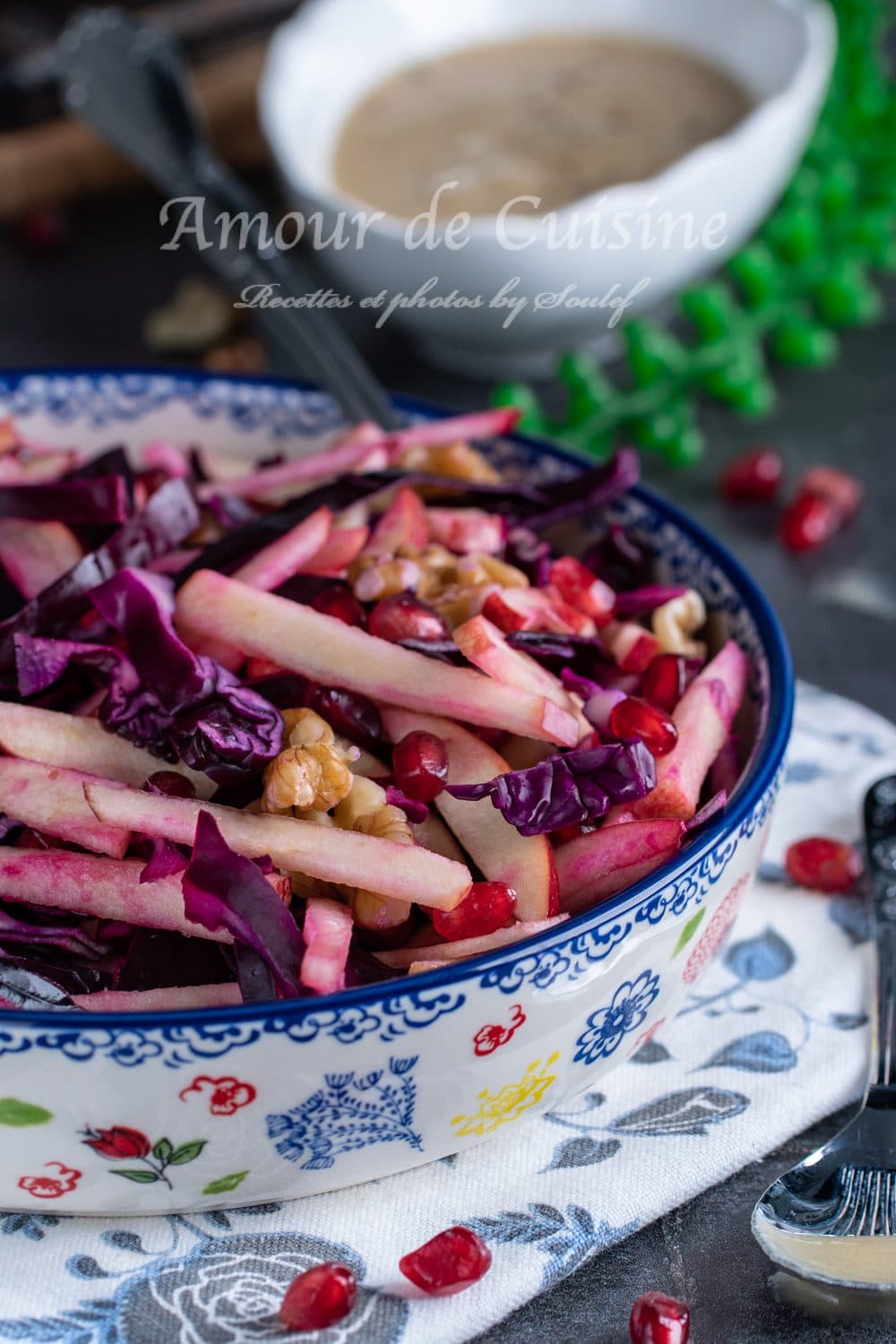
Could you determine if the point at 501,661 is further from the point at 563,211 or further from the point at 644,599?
the point at 563,211

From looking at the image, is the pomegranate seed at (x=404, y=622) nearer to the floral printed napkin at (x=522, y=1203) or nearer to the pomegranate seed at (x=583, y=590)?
the pomegranate seed at (x=583, y=590)

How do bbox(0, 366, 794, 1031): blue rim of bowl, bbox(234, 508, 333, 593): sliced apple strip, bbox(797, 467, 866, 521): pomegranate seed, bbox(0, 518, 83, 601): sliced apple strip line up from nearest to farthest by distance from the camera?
1. bbox(0, 366, 794, 1031): blue rim of bowl
2. bbox(234, 508, 333, 593): sliced apple strip
3. bbox(0, 518, 83, 601): sliced apple strip
4. bbox(797, 467, 866, 521): pomegranate seed

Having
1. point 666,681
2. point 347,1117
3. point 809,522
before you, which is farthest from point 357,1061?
point 809,522

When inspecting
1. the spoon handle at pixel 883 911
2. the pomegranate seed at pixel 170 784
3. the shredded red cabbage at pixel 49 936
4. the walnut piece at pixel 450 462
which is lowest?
the spoon handle at pixel 883 911

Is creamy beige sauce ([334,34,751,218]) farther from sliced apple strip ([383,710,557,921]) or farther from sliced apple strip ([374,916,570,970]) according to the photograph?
sliced apple strip ([374,916,570,970])

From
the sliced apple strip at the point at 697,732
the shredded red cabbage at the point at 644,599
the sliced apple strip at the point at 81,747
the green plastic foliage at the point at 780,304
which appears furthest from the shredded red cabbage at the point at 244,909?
the green plastic foliage at the point at 780,304

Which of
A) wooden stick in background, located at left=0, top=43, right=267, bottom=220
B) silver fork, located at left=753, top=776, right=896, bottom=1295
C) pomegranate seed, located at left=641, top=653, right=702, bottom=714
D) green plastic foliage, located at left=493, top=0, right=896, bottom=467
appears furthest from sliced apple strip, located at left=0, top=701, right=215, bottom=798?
wooden stick in background, located at left=0, top=43, right=267, bottom=220

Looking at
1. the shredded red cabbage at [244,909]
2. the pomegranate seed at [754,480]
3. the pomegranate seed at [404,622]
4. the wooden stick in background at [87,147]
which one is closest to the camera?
the shredded red cabbage at [244,909]
